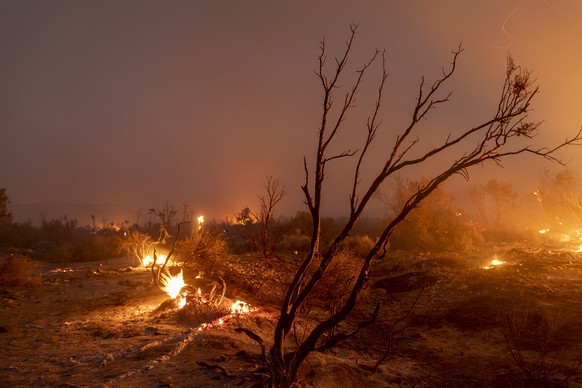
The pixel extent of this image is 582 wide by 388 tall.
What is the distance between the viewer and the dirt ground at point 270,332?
541 centimetres

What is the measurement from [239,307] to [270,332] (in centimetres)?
123

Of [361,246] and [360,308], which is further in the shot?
[361,246]

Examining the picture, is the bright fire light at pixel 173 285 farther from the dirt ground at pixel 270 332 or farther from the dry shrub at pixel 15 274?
the dry shrub at pixel 15 274

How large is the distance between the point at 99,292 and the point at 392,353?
8.67 m

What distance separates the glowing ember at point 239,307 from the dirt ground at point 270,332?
0.59ft

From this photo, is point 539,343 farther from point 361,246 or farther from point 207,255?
point 361,246

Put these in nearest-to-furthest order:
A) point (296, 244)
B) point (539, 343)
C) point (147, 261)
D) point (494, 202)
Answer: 1. point (539, 343)
2. point (147, 261)
3. point (296, 244)
4. point (494, 202)

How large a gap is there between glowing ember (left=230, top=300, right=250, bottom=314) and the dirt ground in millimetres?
181

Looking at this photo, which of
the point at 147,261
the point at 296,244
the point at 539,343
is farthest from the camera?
the point at 296,244

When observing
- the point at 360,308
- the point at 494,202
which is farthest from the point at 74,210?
the point at 360,308

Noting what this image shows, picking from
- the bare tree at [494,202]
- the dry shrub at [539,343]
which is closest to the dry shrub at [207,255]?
the dry shrub at [539,343]

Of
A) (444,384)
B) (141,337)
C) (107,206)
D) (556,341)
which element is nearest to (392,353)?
(444,384)

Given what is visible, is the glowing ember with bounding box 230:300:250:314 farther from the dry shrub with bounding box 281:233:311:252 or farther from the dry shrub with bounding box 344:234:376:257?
the dry shrub with bounding box 281:233:311:252

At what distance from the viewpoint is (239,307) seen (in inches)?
352
